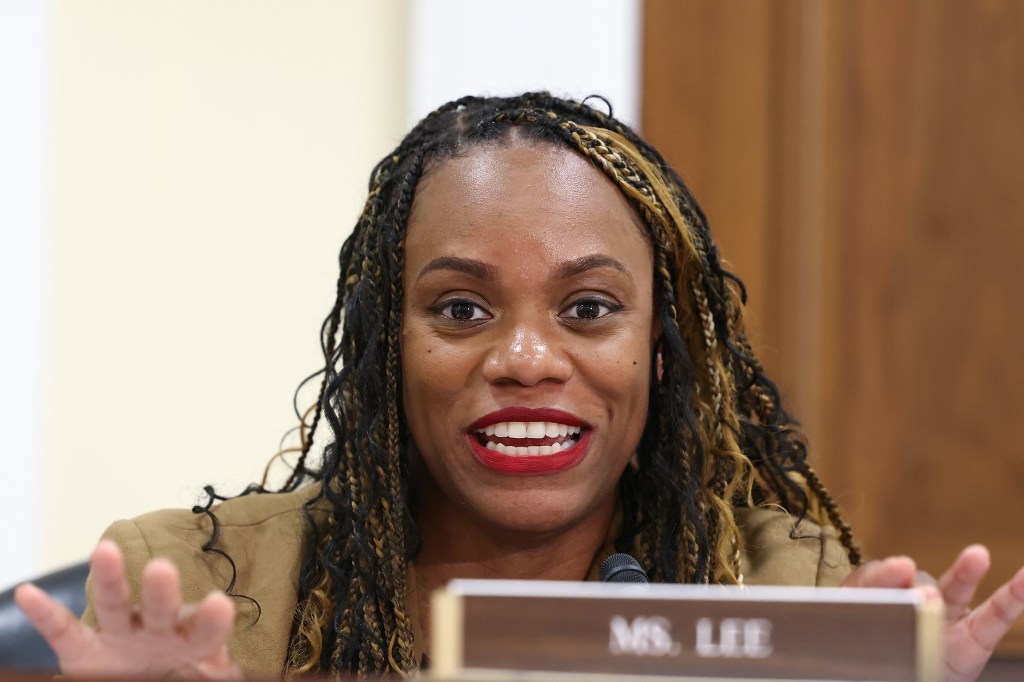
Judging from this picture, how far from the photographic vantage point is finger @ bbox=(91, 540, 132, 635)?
964 mm

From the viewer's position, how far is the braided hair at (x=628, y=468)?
1473 mm

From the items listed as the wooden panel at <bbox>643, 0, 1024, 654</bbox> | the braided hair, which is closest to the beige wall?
the wooden panel at <bbox>643, 0, 1024, 654</bbox>

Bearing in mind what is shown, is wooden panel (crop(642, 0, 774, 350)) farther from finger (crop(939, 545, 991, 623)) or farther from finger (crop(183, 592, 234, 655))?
finger (crop(183, 592, 234, 655))

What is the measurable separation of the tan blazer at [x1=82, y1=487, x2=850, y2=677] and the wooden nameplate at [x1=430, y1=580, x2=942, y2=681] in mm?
635

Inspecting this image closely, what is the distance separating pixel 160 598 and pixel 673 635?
0.41 metres

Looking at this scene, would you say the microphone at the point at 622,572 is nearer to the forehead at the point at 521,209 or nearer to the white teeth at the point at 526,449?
the white teeth at the point at 526,449

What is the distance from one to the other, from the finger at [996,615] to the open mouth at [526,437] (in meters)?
0.49

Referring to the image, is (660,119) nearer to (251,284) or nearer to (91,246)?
(251,284)

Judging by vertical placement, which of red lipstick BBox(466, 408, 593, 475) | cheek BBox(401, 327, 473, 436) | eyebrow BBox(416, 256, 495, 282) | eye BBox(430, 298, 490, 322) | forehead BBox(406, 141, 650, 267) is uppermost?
forehead BBox(406, 141, 650, 267)

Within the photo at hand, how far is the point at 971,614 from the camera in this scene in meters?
1.19

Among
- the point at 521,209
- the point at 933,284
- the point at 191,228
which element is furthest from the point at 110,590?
the point at 933,284

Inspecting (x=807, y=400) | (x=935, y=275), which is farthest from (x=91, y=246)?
(x=935, y=275)

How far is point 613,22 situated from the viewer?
2352mm

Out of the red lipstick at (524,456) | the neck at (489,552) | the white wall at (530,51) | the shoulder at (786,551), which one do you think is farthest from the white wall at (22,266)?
the shoulder at (786,551)
